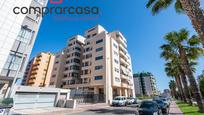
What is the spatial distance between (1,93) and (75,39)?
148 feet

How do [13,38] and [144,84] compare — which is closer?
[13,38]

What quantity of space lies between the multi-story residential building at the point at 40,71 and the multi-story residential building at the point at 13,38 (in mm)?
60950

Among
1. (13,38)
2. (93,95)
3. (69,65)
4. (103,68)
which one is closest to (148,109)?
(13,38)

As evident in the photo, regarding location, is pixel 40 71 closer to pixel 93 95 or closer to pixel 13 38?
pixel 93 95

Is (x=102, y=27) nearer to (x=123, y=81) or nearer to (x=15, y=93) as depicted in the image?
(x=123, y=81)

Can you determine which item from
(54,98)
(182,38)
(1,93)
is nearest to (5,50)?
(1,93)

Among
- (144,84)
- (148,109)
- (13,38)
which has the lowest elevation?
(148,109)

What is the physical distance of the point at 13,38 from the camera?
17812 millimetres

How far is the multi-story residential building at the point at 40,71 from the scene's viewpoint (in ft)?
248

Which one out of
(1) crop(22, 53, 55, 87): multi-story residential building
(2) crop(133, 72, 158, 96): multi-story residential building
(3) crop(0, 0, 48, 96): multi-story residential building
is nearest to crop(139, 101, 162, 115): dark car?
(3) crop(0, 0, 48, 96): multi-story residential building

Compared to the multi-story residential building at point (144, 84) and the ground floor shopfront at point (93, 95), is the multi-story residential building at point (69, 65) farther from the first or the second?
the multi-story residential building at point (144, 84)

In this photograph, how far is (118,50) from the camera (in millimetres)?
51906

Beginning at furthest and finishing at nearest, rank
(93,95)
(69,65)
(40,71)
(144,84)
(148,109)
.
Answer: (144,84) < (40,71) < (69,65) < (93,95) < (148,109)

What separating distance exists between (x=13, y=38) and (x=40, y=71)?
213 ft
